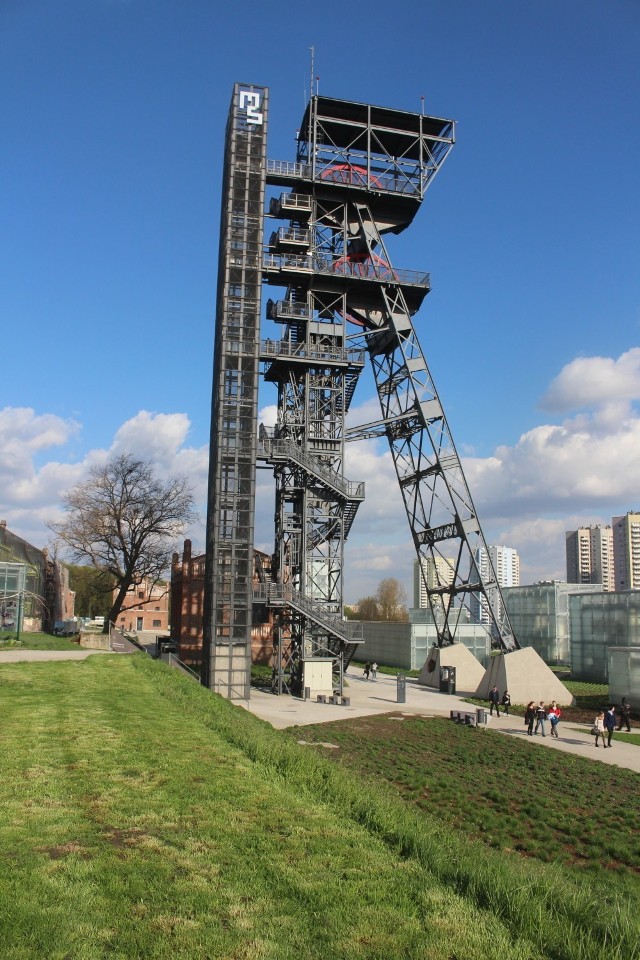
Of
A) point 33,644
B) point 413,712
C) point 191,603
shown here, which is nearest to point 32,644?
point 33,644

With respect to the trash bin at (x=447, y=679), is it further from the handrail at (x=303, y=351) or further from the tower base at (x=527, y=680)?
the handrail at (x=303, y=351)

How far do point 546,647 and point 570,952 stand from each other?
68.4 m

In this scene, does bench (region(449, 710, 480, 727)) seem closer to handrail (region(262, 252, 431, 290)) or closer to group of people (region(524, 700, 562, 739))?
group of people (region(524, 700, 562, 739))

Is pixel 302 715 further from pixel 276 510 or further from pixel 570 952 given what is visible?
pixel 570 952

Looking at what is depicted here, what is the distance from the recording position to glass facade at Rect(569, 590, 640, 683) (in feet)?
171

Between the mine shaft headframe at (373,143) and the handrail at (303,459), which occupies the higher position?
the mine shaft headframe at (373,143)

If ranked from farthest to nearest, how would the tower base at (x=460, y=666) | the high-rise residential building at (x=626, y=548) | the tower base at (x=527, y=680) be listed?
1. the high-rise residential building at (x=626, y=548)
2. the tower base at (x=460, y=666)
3. the tower base at (x=527, y=680)

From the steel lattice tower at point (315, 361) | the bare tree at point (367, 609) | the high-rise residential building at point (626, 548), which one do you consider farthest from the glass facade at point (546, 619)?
the high-rise residential building at point (626, 548)

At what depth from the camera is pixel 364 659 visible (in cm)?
6888

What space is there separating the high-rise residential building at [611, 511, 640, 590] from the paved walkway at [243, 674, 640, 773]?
5137 inches

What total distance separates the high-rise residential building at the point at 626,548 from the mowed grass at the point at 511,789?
473 ft

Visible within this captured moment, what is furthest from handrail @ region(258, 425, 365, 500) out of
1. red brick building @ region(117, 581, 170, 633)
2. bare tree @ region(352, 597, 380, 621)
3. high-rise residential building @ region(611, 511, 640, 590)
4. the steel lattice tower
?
high-rise residential building @ region(611, 511, 640, 590)

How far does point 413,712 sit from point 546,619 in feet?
137

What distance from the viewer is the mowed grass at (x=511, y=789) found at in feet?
44.3
